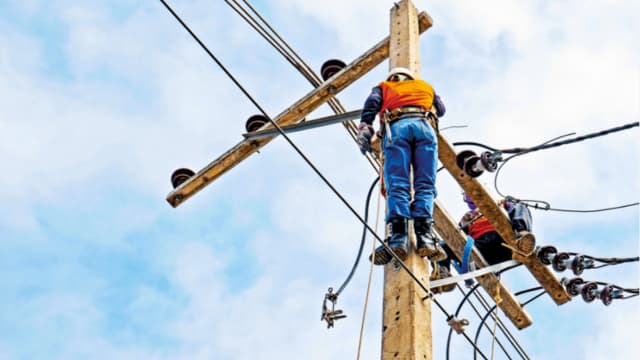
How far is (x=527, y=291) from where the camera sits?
6816mm

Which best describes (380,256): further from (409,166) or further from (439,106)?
(439,106)

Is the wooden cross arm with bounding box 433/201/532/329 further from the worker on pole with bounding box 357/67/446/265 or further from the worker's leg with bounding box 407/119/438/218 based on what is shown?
the worker's leg with bounding box 407/119/438/218

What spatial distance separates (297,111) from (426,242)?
7.70 ft

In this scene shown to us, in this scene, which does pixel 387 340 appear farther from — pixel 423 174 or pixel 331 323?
pixel 423 174

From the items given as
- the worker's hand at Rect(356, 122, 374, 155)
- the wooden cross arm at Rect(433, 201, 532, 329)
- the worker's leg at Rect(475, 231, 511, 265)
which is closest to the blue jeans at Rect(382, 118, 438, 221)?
the worker's hand at Rect(356, 122, 374, 155)

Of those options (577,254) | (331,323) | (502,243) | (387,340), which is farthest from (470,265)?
(387,340)

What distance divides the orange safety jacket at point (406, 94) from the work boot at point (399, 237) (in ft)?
2.84

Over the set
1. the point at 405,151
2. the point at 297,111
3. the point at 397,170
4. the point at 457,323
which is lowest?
the point at 457,323

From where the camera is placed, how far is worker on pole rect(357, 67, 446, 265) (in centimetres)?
470

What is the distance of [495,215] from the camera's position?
20.2 ft

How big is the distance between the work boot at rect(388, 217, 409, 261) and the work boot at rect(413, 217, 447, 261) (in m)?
0.06

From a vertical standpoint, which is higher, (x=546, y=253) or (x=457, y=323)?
(x=546, y=253)

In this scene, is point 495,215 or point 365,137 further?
point 495,215

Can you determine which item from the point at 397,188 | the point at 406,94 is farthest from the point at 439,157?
the point at 397,188
